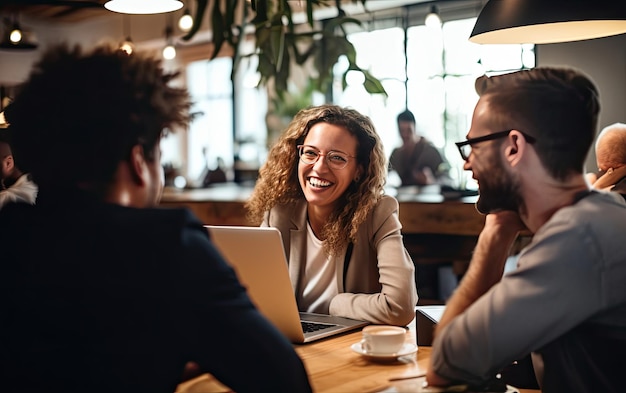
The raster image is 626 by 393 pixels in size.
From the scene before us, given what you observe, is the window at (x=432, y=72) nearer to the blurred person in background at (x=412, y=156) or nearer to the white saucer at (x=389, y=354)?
the blurred person in background at (x=412, y=156)

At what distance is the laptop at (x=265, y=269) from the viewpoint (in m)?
1.84

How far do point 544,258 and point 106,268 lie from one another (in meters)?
0.74

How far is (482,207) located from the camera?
5.21 ft

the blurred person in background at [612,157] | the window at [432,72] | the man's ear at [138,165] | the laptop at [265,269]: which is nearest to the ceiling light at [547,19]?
the laptop at [265,269]

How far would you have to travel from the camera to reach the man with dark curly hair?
1.12 metres

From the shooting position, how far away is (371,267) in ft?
7.87

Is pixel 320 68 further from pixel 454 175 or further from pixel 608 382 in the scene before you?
pixel 454 175

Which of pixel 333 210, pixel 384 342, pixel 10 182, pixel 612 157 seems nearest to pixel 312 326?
pixel 384 342

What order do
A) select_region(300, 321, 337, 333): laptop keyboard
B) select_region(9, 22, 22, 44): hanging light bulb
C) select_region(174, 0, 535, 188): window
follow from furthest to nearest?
select_region(174, 0, 535, 188): window, select_region(9, 22, 22, 44): hanging light bulb, select_region(300, 321, 337, 333): laptop keyboard

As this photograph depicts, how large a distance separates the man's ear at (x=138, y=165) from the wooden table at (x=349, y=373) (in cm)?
49

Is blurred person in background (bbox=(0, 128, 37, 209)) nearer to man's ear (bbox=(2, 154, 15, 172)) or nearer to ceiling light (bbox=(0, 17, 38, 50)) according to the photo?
man's ear (bbox=(2, 154, 15, 172))

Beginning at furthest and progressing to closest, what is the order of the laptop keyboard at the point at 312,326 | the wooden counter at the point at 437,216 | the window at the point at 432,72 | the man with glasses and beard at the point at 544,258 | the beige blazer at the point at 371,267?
the window at the point at 432,72 < the wooden counter at the point at 437,216 < the beige blazer at the point at 371,267 < the laptop keyboard at the point at 312,326 < the man with glasses and beard at the point at 544,258

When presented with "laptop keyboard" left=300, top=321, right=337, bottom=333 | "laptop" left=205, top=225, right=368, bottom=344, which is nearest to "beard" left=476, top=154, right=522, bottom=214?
"laptop" left=205, top=225, right=368, bottom=344

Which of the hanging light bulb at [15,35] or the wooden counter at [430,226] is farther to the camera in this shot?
the hanging light bulb at [15,35]
